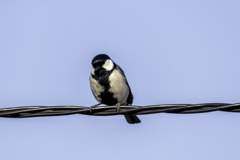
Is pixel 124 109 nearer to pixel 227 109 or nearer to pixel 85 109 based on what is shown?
pixel 85 109

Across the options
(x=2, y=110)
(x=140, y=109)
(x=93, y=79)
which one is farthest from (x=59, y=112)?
(x=93, y=79)

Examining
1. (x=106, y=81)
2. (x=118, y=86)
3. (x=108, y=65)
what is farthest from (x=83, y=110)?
(x=108, y=65)

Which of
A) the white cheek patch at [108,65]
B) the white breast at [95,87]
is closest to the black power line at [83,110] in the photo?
the white breast at [95,87]

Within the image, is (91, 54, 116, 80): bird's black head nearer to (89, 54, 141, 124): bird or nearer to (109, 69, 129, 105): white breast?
(89, 54, 141, 124): bird

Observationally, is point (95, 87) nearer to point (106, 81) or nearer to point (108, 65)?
point (106, 81)

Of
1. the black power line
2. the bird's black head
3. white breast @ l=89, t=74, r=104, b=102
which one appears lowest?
the black power line

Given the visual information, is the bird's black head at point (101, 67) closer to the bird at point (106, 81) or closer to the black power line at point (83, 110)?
the bird at point (106, 81)

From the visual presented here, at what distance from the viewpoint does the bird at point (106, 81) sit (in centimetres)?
586

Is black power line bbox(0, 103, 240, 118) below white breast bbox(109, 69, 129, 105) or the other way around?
below

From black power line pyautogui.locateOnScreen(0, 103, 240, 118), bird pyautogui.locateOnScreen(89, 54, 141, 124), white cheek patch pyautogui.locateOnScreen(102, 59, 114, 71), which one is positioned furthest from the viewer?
white cheek patch pyautogui.locateOnScreen(102, 59, 114, 71)

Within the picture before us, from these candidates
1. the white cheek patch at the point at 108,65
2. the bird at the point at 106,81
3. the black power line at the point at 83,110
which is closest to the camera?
the black power line at the point at 83,110

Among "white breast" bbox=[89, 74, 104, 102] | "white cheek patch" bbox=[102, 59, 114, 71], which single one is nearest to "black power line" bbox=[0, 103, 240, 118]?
"white breast" bbox=[89, 74, 104, 102]

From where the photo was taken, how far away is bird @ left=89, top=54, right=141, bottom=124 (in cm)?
586

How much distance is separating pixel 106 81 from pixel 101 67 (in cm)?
27
